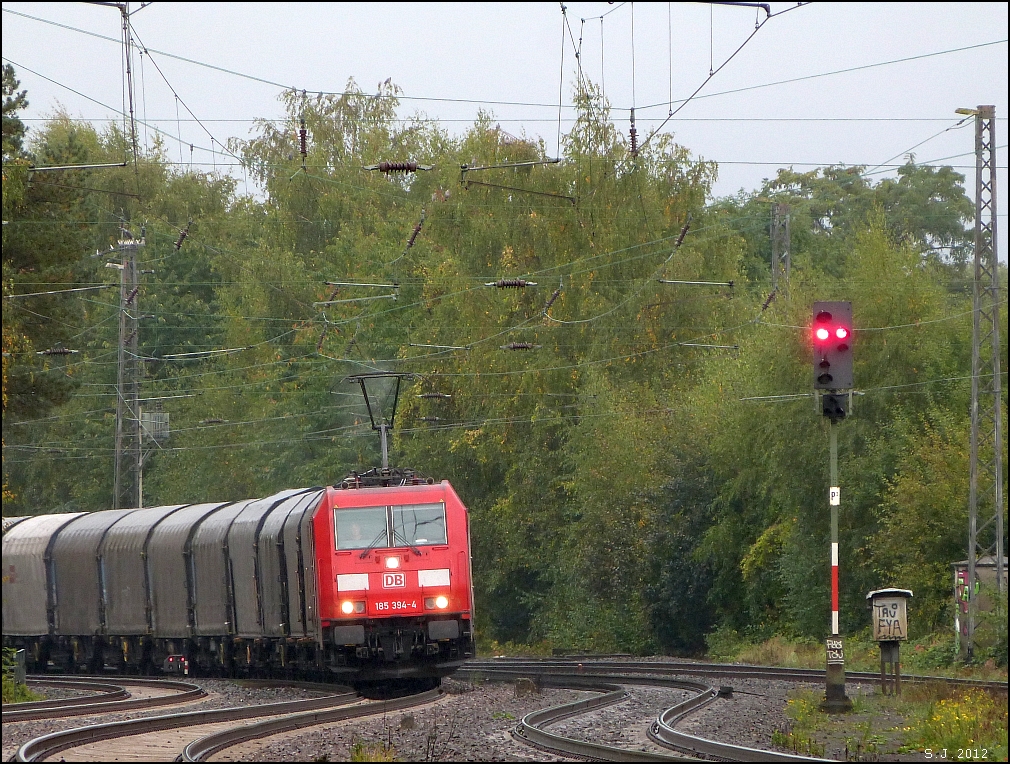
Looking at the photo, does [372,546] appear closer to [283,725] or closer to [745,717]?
[283,725]

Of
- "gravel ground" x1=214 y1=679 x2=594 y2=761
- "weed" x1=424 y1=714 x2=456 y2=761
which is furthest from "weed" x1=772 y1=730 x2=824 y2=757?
"weed" x1=424 y1=714 x2=456 y2=761

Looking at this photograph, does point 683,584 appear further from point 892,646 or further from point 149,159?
point 149,159

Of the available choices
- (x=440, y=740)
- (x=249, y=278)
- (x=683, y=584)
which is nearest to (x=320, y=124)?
(x=249, y=278)

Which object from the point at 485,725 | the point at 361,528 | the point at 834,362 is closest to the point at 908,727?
the point at 834,362

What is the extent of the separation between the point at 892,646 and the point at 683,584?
1664 cm

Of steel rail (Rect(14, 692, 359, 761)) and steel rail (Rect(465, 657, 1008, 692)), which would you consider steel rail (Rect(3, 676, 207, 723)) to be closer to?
steel rail (Rect(14, 692, 359, 761))

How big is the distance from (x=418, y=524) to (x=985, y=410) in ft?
37.5

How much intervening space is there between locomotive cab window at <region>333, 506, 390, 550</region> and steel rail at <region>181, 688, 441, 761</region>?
8.48 ft

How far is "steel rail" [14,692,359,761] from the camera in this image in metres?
13.7

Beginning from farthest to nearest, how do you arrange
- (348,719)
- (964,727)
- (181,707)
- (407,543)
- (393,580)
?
1. (407,543)
2. (393,580)
3. (181,707)
4. (348,719)
5. (964,727)

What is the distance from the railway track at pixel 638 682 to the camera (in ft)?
43.8

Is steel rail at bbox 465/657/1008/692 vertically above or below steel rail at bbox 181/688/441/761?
below

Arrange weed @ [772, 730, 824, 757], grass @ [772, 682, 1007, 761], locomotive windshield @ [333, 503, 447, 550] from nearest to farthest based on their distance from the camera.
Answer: grass @ [772, 682, 1007, 761], weed @ [772, 730, 824, 757], locomotive windshield @ [333, 503, 447, 550]

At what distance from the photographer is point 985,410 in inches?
1046
